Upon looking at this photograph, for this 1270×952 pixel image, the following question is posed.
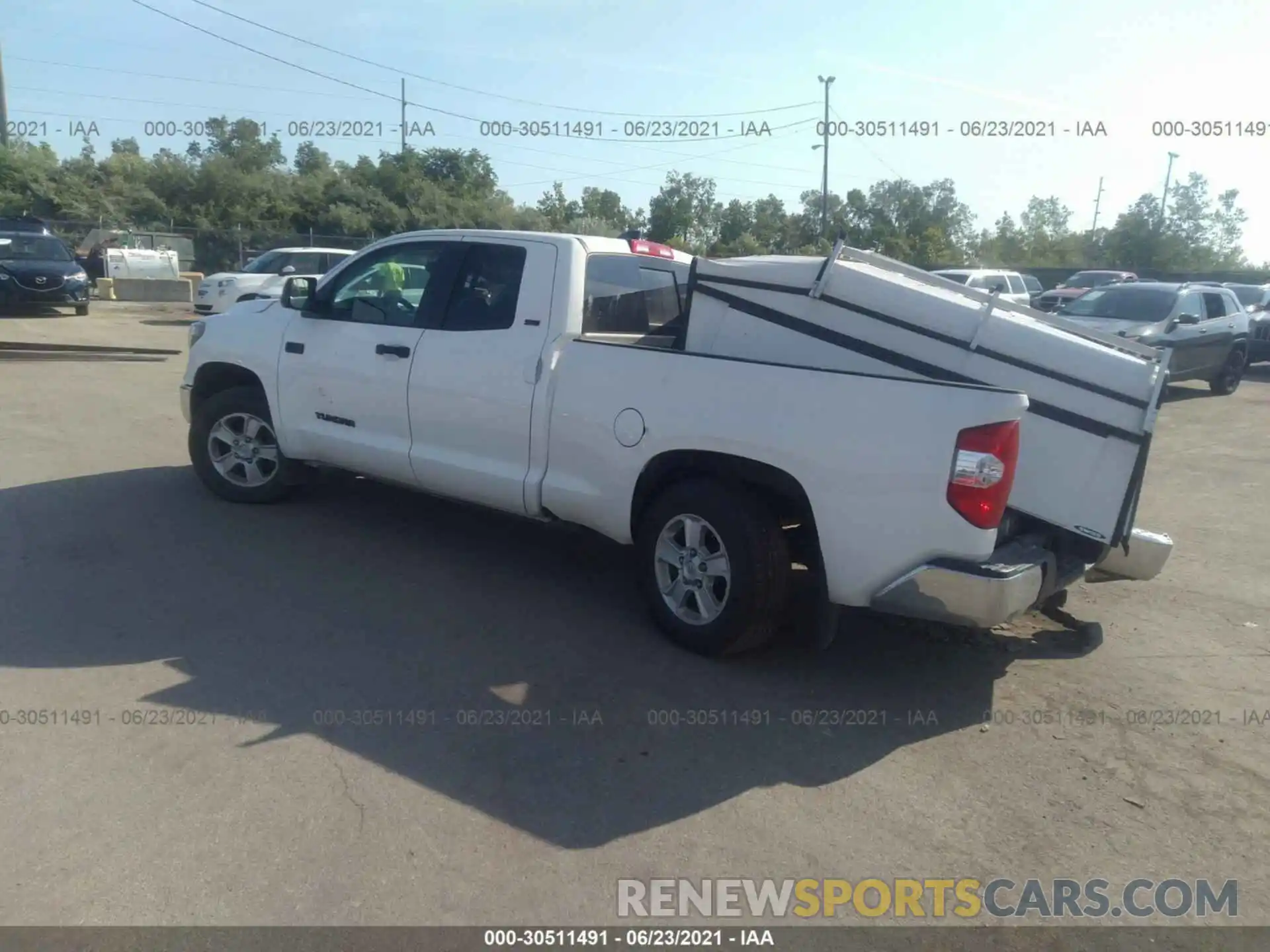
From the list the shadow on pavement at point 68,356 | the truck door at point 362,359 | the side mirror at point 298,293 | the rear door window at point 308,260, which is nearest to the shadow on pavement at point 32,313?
the rear door window at point 308,260

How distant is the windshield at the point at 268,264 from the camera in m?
21.9

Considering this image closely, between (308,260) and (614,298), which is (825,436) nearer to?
(614,298)

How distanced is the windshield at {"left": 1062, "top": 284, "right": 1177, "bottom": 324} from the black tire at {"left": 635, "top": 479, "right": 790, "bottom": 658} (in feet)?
43.1

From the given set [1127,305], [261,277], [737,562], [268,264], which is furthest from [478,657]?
[268,264]

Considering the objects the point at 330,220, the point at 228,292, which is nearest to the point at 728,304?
the point at 228,292

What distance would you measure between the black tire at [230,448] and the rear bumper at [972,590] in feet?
14.6

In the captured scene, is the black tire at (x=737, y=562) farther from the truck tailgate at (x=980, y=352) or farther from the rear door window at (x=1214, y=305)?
the rear door window at (x=1214, y=305)

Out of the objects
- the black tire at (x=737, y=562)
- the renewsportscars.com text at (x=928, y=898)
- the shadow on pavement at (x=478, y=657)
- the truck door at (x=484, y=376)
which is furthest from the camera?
the truck door at (x=484, y=376)

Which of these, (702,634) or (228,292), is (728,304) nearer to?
(702,634)

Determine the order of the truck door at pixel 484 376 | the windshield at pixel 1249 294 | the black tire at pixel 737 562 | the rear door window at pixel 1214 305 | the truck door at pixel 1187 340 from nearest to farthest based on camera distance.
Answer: the black tire at pixel 737 562
the truck door at pixel 484 376
the truck door at pixel 1187 340
the rear door window at pixel 1214 305
the windshield at pixel 1249 294

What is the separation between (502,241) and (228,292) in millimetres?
16363

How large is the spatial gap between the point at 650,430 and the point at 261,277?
59.7 ft

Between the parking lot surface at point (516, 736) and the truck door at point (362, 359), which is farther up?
the truck door at point (362, 359)

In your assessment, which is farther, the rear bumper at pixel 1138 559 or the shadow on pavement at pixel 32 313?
the shadow on pavement at pixel 32 313
